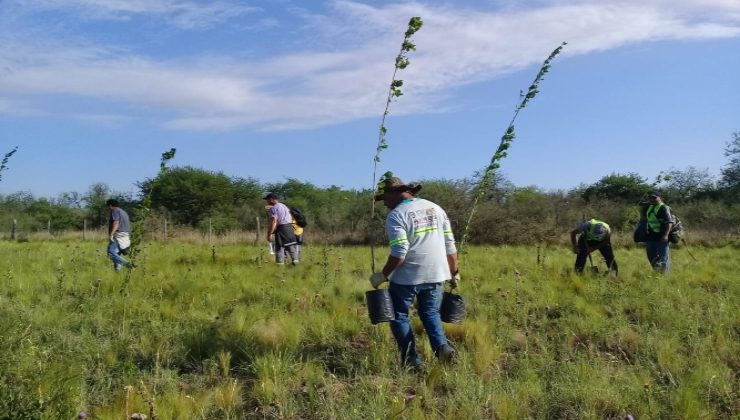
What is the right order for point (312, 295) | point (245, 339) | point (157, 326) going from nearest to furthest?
point (245, 339) < point (157, 326) < point (312, 295)

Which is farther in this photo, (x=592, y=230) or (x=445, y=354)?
(x=592, y=230)

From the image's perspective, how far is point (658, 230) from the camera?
8.69m

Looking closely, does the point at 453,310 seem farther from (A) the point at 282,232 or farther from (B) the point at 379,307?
(A) the point at 282,232

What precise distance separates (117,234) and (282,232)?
287cm

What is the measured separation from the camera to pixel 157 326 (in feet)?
19.5

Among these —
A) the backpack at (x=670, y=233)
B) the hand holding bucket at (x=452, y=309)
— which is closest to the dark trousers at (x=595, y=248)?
the backpack at (x=670, y=233)

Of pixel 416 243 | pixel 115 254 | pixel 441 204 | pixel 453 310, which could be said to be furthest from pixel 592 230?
pixel 441 204

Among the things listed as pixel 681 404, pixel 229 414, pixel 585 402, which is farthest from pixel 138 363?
pixel 681 404

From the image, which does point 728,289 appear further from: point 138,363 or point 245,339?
point 138,363

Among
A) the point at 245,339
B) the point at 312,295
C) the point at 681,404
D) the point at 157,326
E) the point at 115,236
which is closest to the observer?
the point at 681,404

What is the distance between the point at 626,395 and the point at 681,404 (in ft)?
1.14

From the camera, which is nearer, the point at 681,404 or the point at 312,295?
the point at 681,404

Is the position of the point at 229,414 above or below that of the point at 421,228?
below

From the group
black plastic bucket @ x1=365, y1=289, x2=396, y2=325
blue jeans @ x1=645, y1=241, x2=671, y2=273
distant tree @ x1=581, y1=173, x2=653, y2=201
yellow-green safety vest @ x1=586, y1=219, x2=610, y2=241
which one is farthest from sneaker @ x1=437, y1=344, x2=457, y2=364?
distant tree @ x1=581, y1=173, x2=653, y2=201
